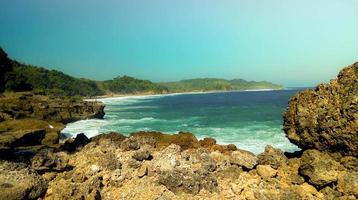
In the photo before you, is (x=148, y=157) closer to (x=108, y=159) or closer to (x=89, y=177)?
(x=108, y=159)

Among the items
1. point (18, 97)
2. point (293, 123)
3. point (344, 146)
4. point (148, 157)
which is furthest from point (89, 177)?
point (18, 97)

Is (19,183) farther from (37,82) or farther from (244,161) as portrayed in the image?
(37,82)

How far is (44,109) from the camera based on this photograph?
49531 mm

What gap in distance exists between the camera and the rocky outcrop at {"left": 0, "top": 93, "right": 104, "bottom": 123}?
135 feet

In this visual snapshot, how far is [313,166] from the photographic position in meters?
11.7

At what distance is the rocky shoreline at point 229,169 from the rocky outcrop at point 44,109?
2369 centimetres

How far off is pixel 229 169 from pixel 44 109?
41.7 m

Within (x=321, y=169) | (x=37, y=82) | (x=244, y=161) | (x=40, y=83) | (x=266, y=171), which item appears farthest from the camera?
(x=40, y=83)

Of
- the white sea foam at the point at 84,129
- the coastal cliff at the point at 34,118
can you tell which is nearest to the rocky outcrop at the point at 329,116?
the coastal cliff at the point at 34,118

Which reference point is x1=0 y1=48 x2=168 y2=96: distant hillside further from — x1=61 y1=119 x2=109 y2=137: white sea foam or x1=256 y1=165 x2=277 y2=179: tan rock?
x1=256 y1=165 x2=277 y2=179: tan rock

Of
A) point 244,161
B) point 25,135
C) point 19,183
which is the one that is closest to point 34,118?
point 25,135

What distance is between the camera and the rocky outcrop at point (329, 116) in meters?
11.2

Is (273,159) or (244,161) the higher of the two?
(273,159)

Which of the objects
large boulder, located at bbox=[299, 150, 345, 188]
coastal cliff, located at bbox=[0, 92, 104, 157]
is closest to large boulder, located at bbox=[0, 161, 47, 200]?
coastal cliff, located at bbox=[0, 92, 104, 157]
